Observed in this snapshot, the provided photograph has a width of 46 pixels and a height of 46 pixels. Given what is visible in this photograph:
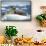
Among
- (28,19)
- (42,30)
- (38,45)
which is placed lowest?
(38,45)

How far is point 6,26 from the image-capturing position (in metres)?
2.84

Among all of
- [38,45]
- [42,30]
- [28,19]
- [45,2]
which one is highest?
[45,2]

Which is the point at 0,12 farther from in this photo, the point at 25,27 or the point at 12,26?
the point at 25,27

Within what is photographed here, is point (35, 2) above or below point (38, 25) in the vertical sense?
above

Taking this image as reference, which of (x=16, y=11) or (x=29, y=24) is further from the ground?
(x=16, y=11)

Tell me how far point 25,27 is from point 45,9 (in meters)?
0.47

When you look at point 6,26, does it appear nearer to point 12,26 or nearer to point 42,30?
point 12,26

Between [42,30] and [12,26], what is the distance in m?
0.54

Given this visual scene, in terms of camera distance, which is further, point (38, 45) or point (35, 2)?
point (35, 2)

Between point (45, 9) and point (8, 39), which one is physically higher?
point (45, 9)

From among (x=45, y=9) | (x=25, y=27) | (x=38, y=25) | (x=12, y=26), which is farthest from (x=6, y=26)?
(x=45, y=9)

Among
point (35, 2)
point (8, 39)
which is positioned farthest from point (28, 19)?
point (8, 39)

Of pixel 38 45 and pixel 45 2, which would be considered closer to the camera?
pixel 38 45

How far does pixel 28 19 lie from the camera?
9.45 ft
